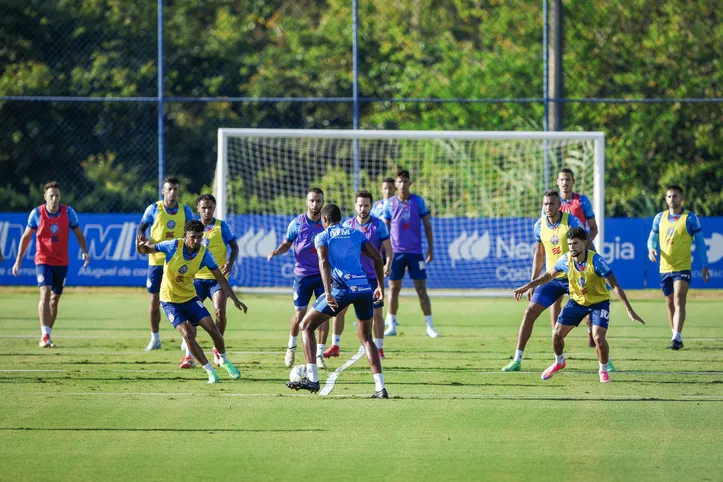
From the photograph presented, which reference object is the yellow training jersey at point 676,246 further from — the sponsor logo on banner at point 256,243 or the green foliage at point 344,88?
the green foliage at point 344,88

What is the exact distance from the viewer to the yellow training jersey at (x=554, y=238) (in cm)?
1323

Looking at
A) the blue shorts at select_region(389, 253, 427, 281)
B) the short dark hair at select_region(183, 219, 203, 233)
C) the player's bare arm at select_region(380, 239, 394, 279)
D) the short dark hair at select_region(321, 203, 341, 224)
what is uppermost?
the short dark hair at select_region(321, 203, 341, 224)

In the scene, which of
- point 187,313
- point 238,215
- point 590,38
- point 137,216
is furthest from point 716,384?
point 590,38

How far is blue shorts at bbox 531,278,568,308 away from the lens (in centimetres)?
1259

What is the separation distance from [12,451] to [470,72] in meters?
27.1

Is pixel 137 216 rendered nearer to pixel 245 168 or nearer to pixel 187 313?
pixel 245 168

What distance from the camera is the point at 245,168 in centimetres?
2462

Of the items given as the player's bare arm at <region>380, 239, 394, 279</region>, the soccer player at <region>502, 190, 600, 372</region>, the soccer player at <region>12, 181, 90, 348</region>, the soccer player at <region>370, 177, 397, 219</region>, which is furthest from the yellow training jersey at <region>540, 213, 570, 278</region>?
the soccer player at <region>12, 181, 90, 348</region>

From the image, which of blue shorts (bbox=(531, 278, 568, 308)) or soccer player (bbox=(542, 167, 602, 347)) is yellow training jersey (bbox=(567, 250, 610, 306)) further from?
soccer player (bbox=(542, 167, 602, 347))

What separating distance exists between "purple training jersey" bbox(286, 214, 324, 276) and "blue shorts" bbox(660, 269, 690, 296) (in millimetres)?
5357

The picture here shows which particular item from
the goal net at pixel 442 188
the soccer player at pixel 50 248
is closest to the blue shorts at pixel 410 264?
the soccer player at pixel 50 248

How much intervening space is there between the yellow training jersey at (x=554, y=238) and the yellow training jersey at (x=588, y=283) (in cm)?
127

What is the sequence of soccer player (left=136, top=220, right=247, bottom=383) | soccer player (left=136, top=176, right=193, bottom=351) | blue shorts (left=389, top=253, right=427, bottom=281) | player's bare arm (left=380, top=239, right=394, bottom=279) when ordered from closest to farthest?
soccer player (left=136, top=220, right=247, bottom=383) < player's bare arm (left=380, top=239, right=394, bottom=279) < soccer player (left=136, top=176, right=193, bottom=351) < blue shorts (left=389, top=253, right=427, bottom=281)

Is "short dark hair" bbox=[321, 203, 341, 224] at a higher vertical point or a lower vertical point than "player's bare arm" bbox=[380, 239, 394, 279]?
higher
